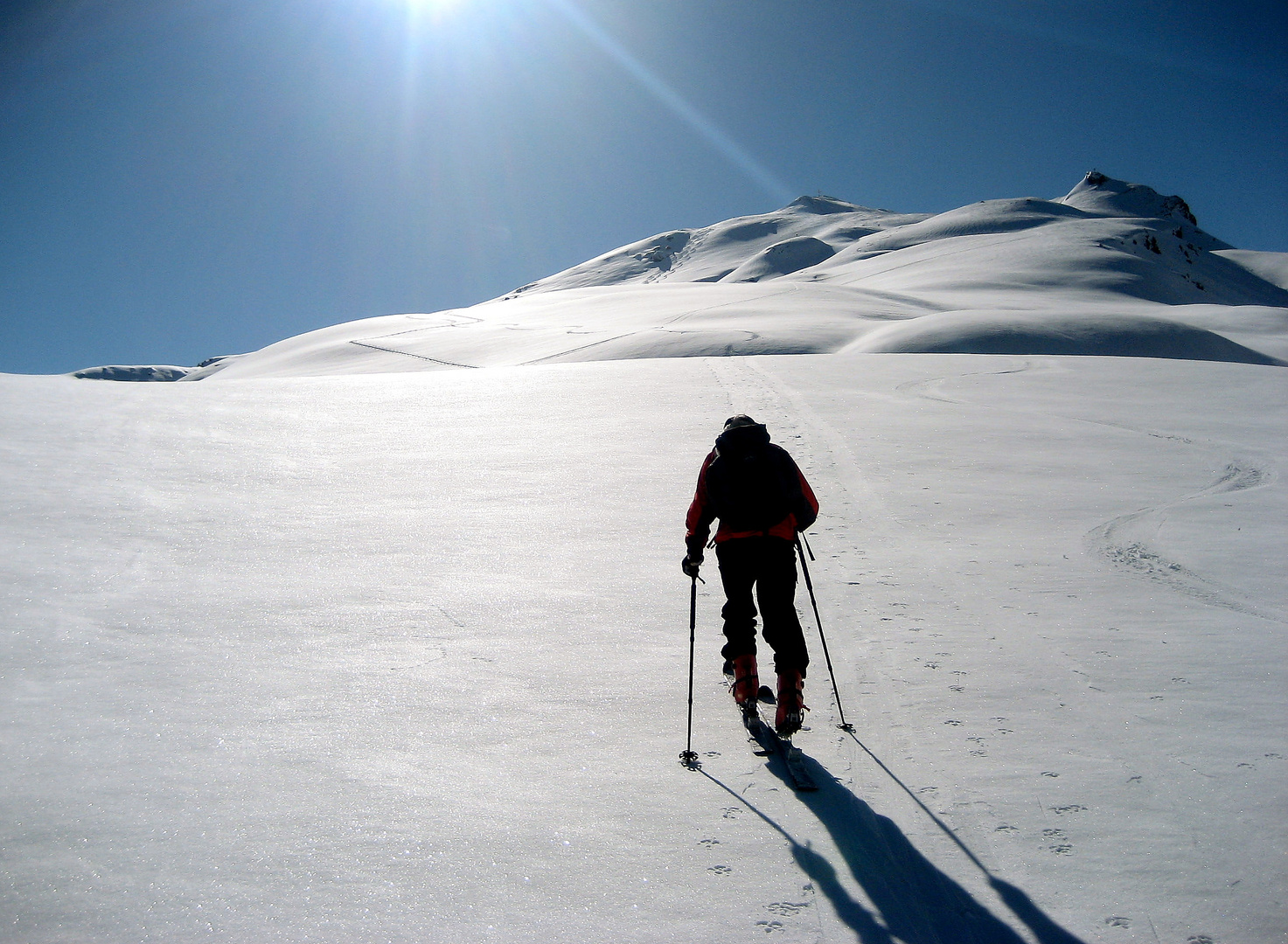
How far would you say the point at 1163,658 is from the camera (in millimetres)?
4508

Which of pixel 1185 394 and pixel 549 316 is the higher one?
pixel 549 316

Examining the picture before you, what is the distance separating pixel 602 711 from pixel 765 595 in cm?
105

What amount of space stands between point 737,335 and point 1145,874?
24854 mm

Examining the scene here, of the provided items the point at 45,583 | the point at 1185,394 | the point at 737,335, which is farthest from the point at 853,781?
the point at 737,335

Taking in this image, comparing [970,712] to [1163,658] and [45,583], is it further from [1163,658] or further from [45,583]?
[45,583]

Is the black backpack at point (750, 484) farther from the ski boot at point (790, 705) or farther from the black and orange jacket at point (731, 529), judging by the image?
the ski boot at point (790, 705)

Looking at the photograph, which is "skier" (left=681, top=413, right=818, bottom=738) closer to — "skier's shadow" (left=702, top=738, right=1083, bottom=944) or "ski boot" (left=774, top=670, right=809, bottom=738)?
"ski boot" (left=774, top=670, right=809, bottom=738)

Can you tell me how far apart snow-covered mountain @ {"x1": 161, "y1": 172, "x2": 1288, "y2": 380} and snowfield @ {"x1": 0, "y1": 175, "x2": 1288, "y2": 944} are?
16.8 m

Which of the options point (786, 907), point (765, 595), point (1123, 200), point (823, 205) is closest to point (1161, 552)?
point (765, 595)

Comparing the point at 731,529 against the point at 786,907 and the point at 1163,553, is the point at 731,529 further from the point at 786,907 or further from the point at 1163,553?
the point at 1163,553

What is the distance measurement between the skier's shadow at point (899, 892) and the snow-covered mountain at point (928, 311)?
2247cm

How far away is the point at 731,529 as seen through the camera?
3.89 m

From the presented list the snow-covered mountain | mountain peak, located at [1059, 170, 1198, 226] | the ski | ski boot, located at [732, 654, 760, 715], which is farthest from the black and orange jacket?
mountain peak, located at [1059, 170, 1198, 226]

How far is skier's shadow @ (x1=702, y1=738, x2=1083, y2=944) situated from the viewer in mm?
2584
